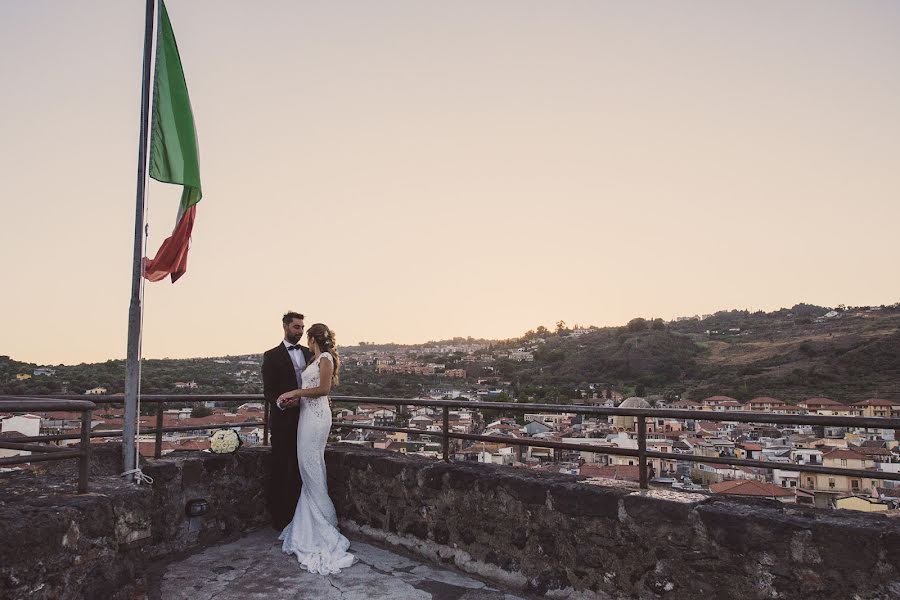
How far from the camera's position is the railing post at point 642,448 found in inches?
147

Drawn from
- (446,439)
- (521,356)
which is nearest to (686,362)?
(521,356)

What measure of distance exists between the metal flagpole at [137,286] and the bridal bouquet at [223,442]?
4.19ft

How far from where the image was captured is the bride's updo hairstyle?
4984 millimetres

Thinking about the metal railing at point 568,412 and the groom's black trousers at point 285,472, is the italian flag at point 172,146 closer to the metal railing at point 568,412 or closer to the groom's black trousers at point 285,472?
the metal railing at point 568,412

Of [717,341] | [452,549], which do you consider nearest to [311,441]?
[452,549]

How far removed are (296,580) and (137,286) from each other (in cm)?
228

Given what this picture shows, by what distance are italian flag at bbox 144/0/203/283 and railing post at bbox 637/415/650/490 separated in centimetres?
334

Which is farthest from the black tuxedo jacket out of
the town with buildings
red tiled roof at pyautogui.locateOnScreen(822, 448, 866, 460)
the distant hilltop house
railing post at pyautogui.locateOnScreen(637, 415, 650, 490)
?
the distant hilltop house

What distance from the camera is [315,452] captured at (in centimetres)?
511

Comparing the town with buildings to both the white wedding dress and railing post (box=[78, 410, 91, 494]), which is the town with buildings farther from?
the white wedding dress

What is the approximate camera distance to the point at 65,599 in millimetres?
2951

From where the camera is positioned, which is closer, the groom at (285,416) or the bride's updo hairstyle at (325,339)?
the bride's updo hairstyle at (325,339)

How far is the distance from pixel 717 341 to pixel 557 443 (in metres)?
77.3

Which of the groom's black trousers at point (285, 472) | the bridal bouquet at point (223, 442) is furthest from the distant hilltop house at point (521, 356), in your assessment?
the bridal bouquet at point (223, 442)
